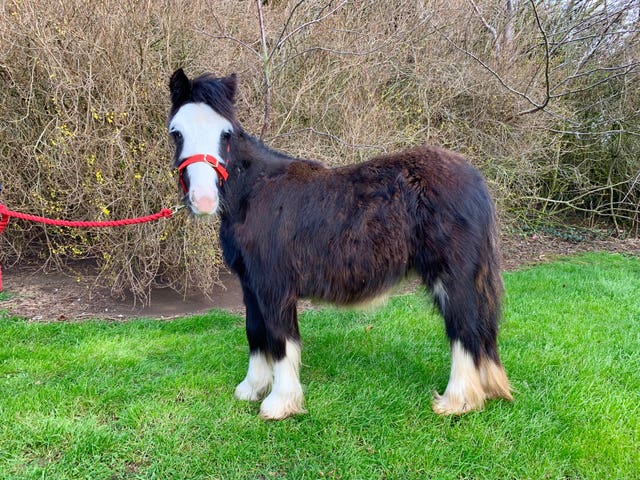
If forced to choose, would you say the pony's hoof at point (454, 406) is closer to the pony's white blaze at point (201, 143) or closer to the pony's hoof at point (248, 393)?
the pony's hoof at point (248, 393)

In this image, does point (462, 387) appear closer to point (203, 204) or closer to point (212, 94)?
point (203, 204)

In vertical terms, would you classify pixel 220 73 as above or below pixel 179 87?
above

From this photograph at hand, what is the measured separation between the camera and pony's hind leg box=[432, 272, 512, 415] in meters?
2.70

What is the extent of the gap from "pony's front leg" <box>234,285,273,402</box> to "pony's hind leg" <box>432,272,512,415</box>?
1160 millimetres

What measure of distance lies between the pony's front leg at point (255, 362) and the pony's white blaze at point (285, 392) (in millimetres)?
233

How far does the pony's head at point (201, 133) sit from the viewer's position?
245cm

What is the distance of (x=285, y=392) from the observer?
280cm

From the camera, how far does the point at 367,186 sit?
2.71 m

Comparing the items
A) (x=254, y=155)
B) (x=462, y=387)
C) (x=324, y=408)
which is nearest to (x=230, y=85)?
(x=254, y=155)

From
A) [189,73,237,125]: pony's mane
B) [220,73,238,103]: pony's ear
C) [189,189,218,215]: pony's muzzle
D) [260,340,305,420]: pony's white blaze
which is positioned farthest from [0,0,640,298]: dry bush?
[260,340,305,420]: pony's white blaze

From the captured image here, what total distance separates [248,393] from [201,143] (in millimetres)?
1698

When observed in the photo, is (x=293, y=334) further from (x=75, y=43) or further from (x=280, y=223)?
(x=75, y=43)

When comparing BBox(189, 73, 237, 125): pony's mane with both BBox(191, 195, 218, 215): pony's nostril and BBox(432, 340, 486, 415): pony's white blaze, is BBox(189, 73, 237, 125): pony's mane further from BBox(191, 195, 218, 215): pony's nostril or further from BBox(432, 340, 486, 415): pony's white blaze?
BBox(432, 340, 486, 415): pony's white blaze

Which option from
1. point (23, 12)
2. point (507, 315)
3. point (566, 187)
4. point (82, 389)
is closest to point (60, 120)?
point (23, 12)
